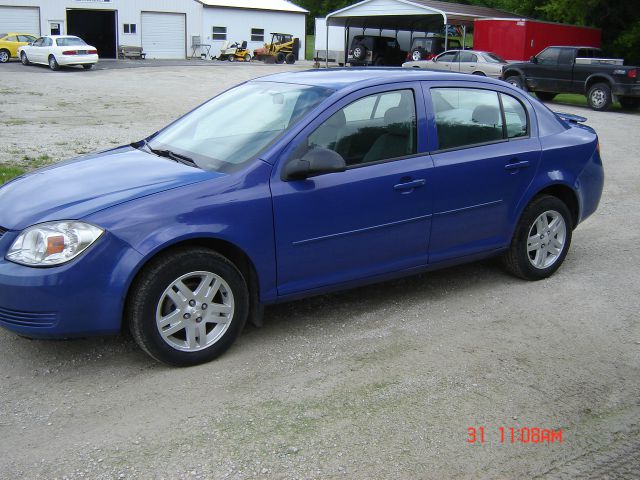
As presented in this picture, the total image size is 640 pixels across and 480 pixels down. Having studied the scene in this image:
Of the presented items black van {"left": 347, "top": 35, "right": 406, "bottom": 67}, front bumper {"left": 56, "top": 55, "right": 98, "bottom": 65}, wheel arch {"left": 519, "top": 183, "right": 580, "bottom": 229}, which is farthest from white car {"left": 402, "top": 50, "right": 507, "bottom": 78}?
wheel arch {"left": 519, "top": 183, "right": 580, "bottom": 229}

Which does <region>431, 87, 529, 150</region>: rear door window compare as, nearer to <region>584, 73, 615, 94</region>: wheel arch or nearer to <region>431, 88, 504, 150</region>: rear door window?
<region>431, 88, 504, 150</region>: rear door window

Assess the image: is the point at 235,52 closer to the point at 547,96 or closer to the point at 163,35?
the point at 163,35

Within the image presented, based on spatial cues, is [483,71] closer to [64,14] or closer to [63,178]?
[63,178]

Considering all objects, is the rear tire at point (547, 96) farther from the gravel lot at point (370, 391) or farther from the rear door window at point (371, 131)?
the rear door window at point (371, 131)

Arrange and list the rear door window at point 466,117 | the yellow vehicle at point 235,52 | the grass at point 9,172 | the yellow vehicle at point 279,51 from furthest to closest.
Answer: the yellow vehicle at point 235,52 < the yellow vehicle at point 279,51 < the grass at point 9,172 < the rear door window at point 466,117

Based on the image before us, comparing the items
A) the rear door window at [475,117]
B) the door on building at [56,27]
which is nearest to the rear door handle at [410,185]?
the rear door window at [475,117]

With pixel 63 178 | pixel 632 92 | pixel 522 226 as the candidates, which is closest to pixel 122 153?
pixel 63 178

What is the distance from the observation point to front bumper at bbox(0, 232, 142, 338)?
12.3 feet

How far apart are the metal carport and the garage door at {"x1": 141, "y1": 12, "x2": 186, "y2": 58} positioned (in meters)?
12.8

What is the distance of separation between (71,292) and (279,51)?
45784mm

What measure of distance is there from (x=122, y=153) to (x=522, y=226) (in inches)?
118

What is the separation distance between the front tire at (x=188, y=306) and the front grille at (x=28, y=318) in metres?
0.40

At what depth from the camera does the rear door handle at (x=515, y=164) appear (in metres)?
5.36

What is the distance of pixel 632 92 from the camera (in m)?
20.5
